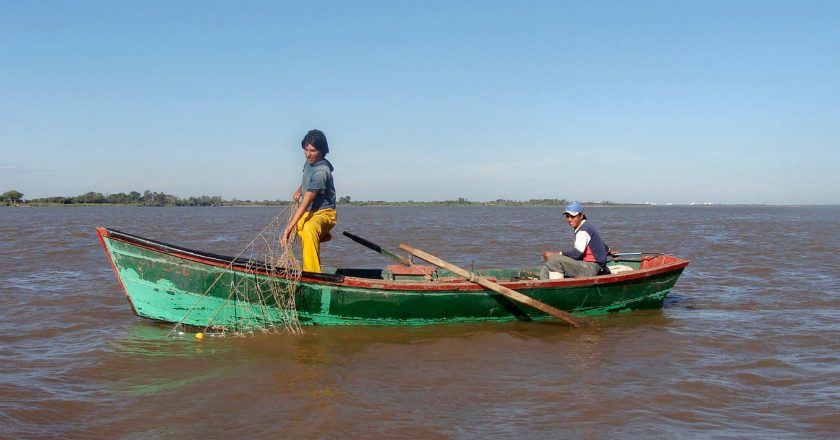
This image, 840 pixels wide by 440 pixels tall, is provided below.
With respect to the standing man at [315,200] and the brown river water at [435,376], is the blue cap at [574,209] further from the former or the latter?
the standing man at [315,200]

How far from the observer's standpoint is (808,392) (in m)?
5.42

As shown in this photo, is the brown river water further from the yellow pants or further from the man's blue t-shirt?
the man's blue t-shirt

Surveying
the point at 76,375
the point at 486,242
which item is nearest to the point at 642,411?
the point at 76,375

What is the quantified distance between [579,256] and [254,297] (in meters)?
4.24

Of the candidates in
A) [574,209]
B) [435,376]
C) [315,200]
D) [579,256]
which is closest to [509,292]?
[579,256]

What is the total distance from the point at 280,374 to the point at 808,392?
472cm

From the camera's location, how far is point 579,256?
838 cm

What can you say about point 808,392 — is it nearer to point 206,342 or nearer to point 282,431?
point 282,431

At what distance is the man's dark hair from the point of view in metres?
7.44

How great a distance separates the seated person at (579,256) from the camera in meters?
8.32

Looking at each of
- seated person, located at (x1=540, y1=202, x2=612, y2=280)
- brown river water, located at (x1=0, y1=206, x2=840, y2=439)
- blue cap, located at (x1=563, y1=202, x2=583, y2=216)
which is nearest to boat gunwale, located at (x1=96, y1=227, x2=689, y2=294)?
seated person, located at (x1=540, y1=202, x2=612, y2=280)

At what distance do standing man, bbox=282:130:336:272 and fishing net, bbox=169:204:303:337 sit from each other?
213 millimetres

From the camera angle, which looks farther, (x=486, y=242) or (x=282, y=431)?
(x=486, y=242)

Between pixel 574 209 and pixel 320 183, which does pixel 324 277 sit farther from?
pixel 574 209
